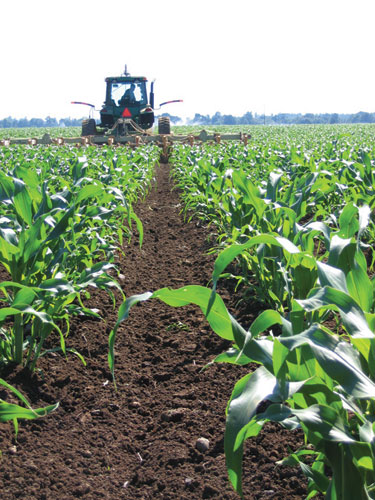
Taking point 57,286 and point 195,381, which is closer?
point 57,286

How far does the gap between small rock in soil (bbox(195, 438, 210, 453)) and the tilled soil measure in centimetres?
2

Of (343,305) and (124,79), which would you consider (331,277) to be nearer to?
(343,305)

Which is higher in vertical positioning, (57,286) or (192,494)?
(57,286)

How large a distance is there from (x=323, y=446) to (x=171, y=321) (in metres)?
2.35

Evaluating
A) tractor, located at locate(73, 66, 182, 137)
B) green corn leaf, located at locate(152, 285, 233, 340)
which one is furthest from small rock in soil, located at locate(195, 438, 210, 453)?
tractor, located at locate(73, 66, 182, 137)

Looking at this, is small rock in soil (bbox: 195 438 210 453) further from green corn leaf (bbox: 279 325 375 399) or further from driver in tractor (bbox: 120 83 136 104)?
driver in tractor (bbox: 120 83 136 104)

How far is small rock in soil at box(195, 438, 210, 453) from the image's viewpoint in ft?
6.71

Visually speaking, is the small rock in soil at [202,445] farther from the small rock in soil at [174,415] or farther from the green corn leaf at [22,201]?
the green corn leaf at [22,201]

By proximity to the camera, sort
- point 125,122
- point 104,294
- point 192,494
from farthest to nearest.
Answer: point 125,122, point 104,294, point 192,494

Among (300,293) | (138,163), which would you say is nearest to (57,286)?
(300,293)

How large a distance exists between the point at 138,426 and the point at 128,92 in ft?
57.7

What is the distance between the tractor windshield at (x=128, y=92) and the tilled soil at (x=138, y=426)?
16032mm

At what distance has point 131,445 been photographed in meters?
2.19

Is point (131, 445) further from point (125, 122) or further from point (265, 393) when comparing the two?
point (125, 122)
